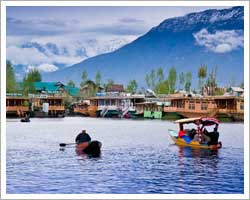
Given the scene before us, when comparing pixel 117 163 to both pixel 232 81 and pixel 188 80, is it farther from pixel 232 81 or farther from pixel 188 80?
pixel 232 81

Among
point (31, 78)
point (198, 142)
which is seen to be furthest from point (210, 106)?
point (31, 78)

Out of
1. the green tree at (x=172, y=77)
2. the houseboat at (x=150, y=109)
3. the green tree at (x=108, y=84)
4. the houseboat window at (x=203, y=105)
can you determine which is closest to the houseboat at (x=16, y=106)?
the green tree at (x=108, y=84)

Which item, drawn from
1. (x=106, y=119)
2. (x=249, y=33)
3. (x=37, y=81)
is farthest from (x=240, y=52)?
(x=106, y=119)

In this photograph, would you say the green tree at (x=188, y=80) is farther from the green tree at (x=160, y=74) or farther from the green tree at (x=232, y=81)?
the green tree at (x=232, y=81)

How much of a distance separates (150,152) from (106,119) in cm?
232

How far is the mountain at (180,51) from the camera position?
29.1ft

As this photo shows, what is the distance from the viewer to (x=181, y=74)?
34.0 feet

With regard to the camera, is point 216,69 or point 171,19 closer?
point 171,19

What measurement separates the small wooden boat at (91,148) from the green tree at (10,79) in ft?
4.86

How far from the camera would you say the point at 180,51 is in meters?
9.57

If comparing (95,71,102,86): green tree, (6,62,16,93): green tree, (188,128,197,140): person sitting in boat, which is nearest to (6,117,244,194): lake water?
(188,128,197,140): person sitting in boat

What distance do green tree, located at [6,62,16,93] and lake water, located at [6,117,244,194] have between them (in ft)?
2.12

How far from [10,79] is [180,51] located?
8.90ft

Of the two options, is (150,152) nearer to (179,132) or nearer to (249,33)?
(179,132)
